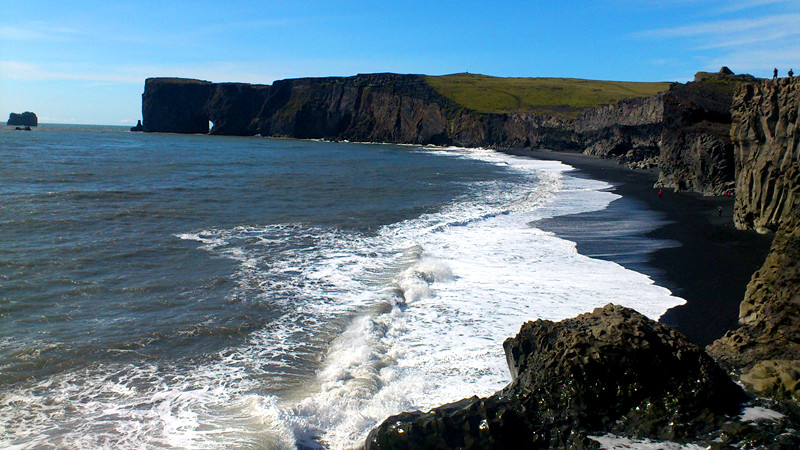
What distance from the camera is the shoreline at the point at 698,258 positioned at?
11570 millimetres

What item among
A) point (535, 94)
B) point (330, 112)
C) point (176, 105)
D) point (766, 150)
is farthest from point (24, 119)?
point (766, 150)

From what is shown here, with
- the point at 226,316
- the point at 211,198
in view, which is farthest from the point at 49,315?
the point at 211,198

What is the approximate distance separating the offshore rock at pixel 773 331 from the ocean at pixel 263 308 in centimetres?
312

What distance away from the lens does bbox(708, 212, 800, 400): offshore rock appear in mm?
6309

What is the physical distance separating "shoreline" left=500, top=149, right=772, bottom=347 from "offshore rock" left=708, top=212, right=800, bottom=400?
181cm

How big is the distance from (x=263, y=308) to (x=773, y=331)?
9.50 metres

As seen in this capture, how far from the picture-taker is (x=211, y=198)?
29734mm

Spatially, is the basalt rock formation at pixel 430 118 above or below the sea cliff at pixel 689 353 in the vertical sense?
above

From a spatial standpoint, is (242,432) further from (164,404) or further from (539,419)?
(539,419)

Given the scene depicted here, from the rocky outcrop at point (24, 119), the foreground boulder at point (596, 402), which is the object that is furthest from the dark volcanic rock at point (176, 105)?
the foreground boulder at point (596, 402)

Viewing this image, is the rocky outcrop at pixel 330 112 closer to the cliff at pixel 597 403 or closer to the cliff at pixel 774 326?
the cliff at pixel 774 326

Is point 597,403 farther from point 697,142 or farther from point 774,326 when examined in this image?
point 697,142

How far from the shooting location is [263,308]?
1248cm

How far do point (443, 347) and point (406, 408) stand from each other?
2.42m
